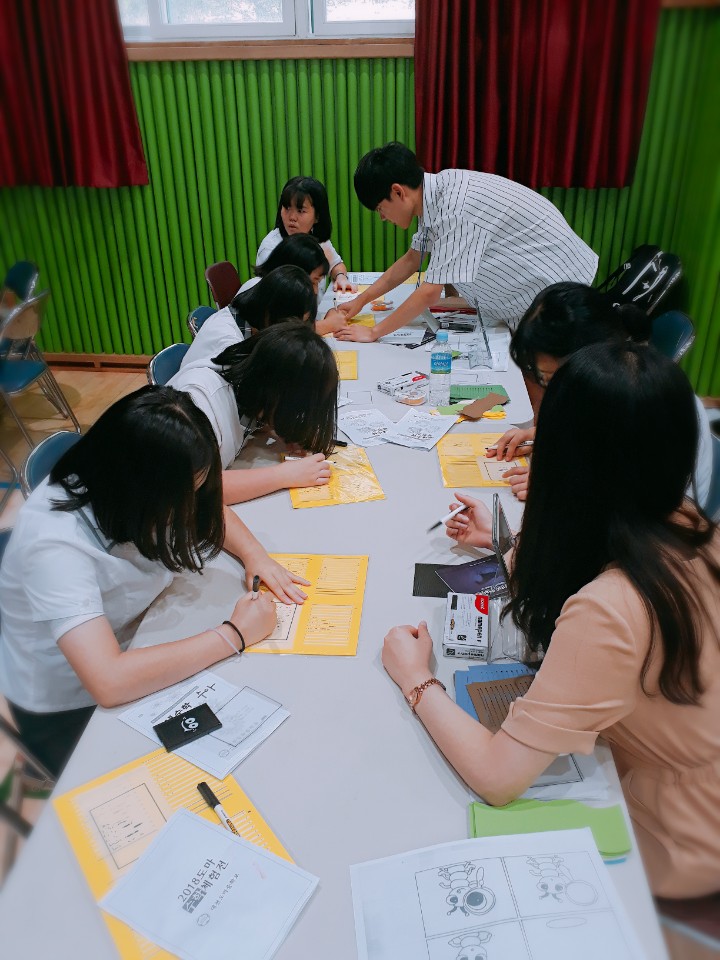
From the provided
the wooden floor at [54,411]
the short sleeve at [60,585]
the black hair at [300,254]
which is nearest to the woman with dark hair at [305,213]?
the black hair at [300,254]

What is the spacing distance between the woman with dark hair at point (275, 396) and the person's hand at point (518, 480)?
473mm

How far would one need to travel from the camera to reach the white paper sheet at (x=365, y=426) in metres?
2.20

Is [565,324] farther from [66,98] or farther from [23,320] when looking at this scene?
[66,98]

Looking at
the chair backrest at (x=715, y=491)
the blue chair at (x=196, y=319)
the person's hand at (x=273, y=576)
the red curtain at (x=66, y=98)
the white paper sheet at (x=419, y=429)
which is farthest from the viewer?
the red curtain at (x=66, y=98)

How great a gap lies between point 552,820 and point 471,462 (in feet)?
3.83

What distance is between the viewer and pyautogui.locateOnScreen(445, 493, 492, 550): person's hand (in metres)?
1.62

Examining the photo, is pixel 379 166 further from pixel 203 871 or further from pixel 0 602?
pixel 203 871

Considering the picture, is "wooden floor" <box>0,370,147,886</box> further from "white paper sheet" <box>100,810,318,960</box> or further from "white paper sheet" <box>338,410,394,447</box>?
"white paper sheet" <box>100,810,318,960</box>

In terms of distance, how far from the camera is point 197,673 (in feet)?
4.18

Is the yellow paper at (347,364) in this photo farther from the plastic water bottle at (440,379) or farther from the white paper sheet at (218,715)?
the white paper sheet at (218,715)

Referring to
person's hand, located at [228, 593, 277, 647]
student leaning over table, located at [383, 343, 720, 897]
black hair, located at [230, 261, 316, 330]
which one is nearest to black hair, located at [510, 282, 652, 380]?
black hair, located at [230, 261, 316, 330]

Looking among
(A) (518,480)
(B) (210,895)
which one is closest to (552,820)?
(B) (210,895)

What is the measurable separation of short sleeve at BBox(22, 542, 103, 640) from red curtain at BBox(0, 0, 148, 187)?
12.5 ft

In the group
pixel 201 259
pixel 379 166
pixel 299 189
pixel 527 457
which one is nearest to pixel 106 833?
pixel 527 457
